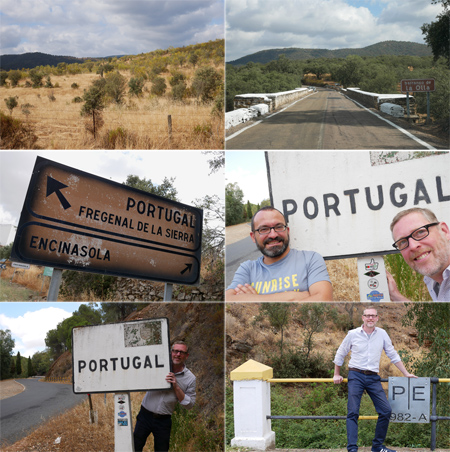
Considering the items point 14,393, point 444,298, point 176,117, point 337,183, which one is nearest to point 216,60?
point 176,117

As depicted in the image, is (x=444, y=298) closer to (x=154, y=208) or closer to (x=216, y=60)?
(x=154, y=208)

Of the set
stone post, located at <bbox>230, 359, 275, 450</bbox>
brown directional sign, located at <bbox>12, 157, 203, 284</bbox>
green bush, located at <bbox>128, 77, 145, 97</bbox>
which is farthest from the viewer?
green bush, located at <bbox>128, 77, 145, 97</bbox>

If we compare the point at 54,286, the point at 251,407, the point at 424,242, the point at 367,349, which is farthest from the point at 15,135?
the point at 367,349

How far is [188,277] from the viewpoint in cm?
713

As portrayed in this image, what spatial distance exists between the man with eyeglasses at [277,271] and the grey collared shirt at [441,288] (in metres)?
1.51

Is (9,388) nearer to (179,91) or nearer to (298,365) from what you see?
(298,365)

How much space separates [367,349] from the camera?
17.2ft

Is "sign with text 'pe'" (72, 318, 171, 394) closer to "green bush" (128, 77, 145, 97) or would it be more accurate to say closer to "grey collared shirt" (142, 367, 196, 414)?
"grey collared shirt" (142, 367, 196, 414)

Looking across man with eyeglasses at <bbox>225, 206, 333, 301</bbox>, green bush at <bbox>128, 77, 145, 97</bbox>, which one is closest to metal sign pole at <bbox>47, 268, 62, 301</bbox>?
man with eyeglasses at <bbox>225, 206, 333, 301</bbox>

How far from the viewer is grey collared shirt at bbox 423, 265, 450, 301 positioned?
721 cm

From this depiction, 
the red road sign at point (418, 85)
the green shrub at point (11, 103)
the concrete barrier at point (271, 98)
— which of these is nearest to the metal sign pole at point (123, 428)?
the concrete barrier at point (271, 98)

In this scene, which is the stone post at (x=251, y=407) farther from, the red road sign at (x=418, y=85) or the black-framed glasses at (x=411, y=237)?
the red road sign at (x=418, y=85)

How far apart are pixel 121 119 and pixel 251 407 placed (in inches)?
228

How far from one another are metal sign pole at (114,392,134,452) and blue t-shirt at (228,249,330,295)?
3.01 metres
